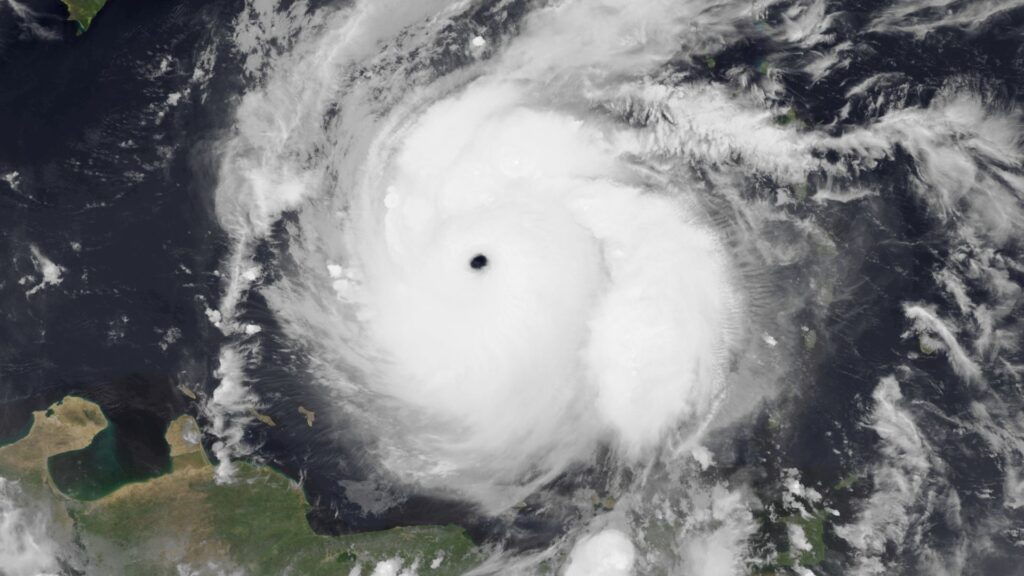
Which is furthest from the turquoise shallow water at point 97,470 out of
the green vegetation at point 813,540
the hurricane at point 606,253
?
the green vegetation at point 813,540

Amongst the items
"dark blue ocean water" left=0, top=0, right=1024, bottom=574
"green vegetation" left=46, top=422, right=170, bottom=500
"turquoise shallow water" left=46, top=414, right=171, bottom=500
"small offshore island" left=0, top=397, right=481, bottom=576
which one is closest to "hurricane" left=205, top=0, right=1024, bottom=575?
"dark blue ocean water" left=0, top=0, right=1024, bottom=574

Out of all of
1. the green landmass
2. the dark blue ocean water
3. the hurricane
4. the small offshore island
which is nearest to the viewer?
the hurricane

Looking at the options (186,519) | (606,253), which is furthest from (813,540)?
(186,519)

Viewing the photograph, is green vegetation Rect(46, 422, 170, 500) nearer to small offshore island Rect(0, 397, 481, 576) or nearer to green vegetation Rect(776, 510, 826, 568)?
small offshore island Rect(0, 397, 481, 576)

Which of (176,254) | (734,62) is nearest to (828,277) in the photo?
(734,62)

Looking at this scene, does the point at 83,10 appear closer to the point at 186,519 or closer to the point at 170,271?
the point at 170,271

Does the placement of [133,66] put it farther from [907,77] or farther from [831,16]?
[907,77]

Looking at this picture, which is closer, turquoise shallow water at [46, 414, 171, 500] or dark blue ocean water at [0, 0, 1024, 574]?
dark blue ocean water at [0, 0, 1024, 574]

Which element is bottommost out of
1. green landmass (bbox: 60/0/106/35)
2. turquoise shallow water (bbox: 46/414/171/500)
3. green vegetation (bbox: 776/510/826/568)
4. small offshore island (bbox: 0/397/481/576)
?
green vegetation (bbox: 776/510/826/568)
